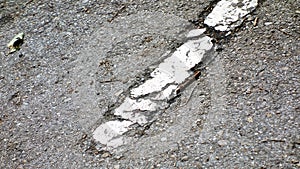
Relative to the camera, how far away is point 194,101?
2.12 meters

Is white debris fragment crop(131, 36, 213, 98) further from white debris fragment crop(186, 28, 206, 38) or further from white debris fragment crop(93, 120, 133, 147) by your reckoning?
white debris fragment crop(93, 120, 133, 147)

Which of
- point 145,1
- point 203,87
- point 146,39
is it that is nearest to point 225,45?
point 203,87

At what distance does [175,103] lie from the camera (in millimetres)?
2139

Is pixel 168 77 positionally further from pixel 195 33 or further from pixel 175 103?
pixel 195 33

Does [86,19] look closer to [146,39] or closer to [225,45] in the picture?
[146,39]

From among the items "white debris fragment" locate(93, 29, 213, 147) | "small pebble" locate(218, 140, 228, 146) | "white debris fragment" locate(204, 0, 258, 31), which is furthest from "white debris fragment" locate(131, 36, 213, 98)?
"small pebble" locate(218, 140, 228, 146)

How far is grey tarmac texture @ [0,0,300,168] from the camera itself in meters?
1.91

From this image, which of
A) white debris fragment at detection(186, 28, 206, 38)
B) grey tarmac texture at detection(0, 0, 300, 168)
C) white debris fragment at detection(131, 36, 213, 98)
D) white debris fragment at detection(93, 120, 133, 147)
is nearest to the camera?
grey tarmac texture at detection(0, 0, 300, 168)

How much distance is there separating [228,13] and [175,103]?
2.28 ft

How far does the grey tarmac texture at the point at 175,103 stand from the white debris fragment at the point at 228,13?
67mm

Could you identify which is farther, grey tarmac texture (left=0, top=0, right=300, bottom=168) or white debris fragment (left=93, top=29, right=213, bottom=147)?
white debris fragment (left=93, top=29, right=213, bottom=147)

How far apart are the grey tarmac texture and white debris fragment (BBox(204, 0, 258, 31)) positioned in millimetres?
67

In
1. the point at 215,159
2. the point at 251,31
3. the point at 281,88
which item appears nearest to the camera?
the point at 215,159

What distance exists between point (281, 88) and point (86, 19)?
1345 mm
